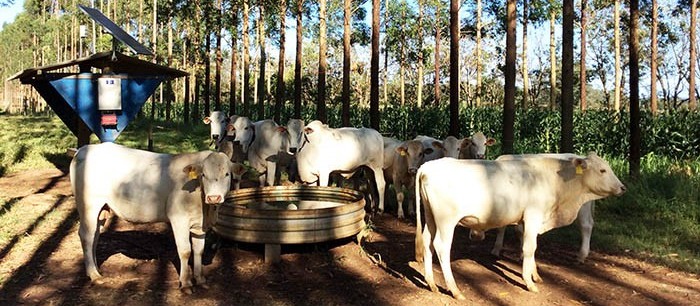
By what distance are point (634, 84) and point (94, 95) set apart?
33.7 feet

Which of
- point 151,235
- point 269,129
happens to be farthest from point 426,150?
point 151,235

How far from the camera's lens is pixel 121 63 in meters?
9.41

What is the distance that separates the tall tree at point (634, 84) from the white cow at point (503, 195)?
565 cm

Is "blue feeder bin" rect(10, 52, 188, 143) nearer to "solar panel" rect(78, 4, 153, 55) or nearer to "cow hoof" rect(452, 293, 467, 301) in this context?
"solar panel" rect(78, 4, 153, 55)

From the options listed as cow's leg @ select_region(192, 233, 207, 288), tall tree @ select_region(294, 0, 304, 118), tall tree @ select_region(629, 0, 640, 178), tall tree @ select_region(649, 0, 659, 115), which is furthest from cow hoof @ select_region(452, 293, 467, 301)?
tall tree @ select_region(649, 0, 659, 115)

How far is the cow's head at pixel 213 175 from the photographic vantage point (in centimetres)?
517

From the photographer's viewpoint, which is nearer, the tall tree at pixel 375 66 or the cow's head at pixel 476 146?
the cow's head at pixel 476 146

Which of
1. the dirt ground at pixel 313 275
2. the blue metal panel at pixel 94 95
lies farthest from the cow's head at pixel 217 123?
the dirt ground at pixel 313 275

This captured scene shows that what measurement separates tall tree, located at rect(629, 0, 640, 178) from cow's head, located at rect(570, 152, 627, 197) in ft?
18.0

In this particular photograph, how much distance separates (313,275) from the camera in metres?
6.24

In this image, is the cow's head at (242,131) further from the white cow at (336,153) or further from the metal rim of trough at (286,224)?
the metal rim of trough at (286,224)

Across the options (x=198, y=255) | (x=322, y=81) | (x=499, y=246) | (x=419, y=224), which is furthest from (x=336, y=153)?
(x=322, y=81)

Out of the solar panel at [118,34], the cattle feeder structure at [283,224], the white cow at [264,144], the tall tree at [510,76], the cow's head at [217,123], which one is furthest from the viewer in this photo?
the tall tree at [510,76]

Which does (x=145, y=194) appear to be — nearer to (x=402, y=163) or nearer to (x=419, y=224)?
(x=419, y=224)
